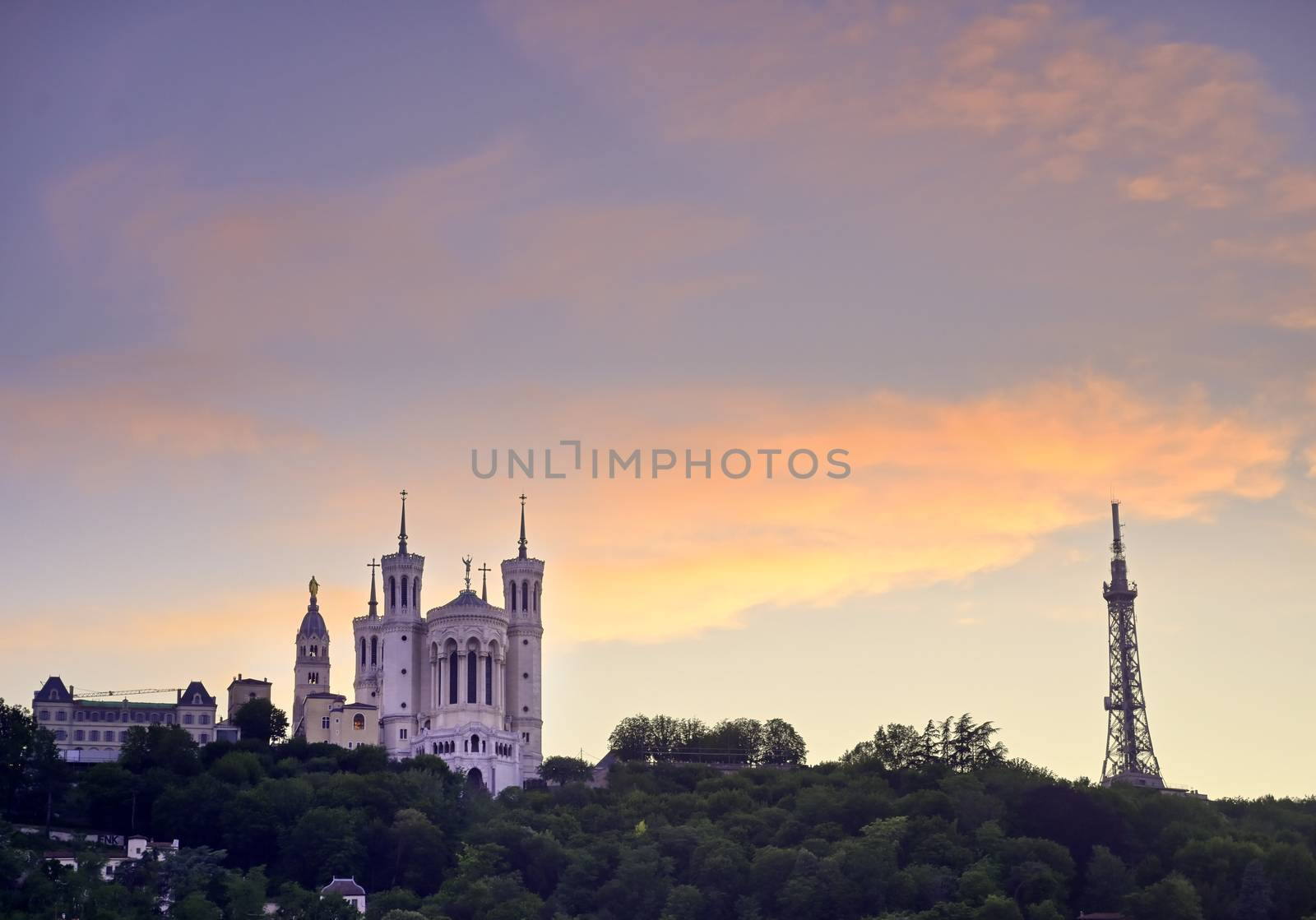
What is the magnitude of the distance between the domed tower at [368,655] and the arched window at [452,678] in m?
5.57

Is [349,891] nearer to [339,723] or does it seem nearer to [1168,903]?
[339,723]

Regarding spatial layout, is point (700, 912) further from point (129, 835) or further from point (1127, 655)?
point (1127, 655)

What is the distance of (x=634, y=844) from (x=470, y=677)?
26131mm

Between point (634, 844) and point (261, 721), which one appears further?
point (261, 721)

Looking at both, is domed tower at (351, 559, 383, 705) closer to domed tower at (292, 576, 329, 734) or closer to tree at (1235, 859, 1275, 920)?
domed tower at (292, 576, 329, 734)

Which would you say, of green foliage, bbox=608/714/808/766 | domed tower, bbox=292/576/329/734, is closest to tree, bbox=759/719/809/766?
green foliage, bbox=608/714/808/766

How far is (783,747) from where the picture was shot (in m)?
139

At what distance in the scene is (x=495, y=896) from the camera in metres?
103

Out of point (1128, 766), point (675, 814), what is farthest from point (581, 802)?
point (1128, 766)

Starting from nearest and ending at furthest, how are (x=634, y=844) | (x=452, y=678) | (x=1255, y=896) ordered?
(x=1255, y=896) → (x=634, y=844) → (x=452, y=678)

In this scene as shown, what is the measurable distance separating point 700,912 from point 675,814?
48.8 feet

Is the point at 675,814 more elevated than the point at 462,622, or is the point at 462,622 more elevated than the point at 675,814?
the point at 462,622

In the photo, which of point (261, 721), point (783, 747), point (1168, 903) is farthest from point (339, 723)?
point (1168, 903)

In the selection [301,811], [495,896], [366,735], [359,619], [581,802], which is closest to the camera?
[495,896]
